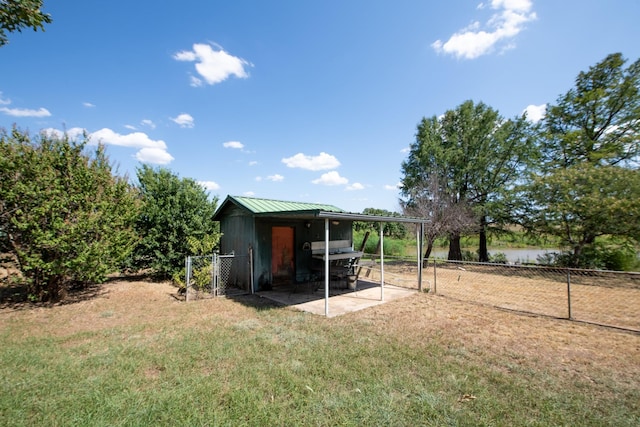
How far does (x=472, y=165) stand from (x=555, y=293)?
907 centimetres

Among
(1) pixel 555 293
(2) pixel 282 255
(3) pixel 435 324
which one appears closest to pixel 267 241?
(2) pixel 282 255

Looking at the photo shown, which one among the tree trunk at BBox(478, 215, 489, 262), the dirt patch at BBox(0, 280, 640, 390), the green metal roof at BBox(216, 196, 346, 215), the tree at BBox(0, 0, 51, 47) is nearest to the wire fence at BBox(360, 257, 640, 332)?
the dirt patch at BBox(0, 280, 640, 390)

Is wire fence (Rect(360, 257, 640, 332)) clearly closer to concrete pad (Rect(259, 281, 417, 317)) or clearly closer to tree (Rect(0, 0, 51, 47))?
concrete pad (Rect(259, 281, 417, 317))

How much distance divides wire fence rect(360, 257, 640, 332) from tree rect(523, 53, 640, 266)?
2.23 meters

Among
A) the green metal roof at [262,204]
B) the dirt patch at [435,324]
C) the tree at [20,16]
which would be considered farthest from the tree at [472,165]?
the tree at [20,16]

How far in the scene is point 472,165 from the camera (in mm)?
15398

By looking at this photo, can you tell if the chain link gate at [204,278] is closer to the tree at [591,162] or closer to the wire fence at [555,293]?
the wire fence at [555,293]

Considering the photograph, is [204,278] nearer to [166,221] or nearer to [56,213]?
[166,221]

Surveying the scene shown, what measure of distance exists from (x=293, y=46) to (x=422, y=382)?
1078 centimetres

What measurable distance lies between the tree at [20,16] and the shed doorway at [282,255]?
6.19 meters

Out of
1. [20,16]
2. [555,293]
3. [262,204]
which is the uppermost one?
[20,16]

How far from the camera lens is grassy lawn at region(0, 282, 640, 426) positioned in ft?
8.32

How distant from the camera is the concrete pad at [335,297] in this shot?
625cm

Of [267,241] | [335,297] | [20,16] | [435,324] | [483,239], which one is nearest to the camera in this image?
[20,16]
